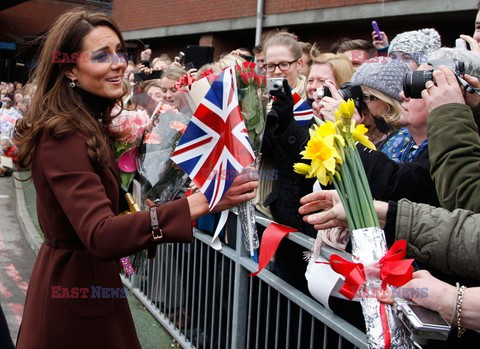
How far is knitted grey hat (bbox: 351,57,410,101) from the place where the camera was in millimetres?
2949

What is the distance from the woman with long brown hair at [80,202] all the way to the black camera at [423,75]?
76 cm

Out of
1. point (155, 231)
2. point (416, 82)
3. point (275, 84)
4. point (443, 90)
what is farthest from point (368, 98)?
point (155, 231)

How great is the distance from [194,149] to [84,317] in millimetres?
824

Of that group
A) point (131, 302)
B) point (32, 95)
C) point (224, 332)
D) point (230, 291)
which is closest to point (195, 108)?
point (32, 95)

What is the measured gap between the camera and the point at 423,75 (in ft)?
6.88

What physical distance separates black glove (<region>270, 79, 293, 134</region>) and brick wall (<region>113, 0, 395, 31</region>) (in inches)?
269

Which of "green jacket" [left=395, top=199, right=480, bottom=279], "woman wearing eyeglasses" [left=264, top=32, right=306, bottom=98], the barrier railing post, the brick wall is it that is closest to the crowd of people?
"green jacket" [left=395, top=199, right=480, bottom=279]

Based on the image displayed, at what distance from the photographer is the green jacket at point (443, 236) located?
1.72 metres

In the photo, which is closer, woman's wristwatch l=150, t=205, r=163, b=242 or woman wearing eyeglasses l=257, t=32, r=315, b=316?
woman's wristwatch l=150, t=205, r=163, b=242

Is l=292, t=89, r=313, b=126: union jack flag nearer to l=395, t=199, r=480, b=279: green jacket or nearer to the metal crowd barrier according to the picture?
the metal crowd barrier

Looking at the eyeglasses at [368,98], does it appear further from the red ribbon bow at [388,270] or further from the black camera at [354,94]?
the red ribbon bow at [388,270]

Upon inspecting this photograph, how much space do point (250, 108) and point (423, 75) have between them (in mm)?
697

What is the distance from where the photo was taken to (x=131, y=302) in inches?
197

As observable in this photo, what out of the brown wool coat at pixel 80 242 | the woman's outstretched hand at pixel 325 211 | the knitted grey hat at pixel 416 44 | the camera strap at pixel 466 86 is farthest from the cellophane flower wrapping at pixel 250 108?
the knitted grey hat at pixel 416 44
